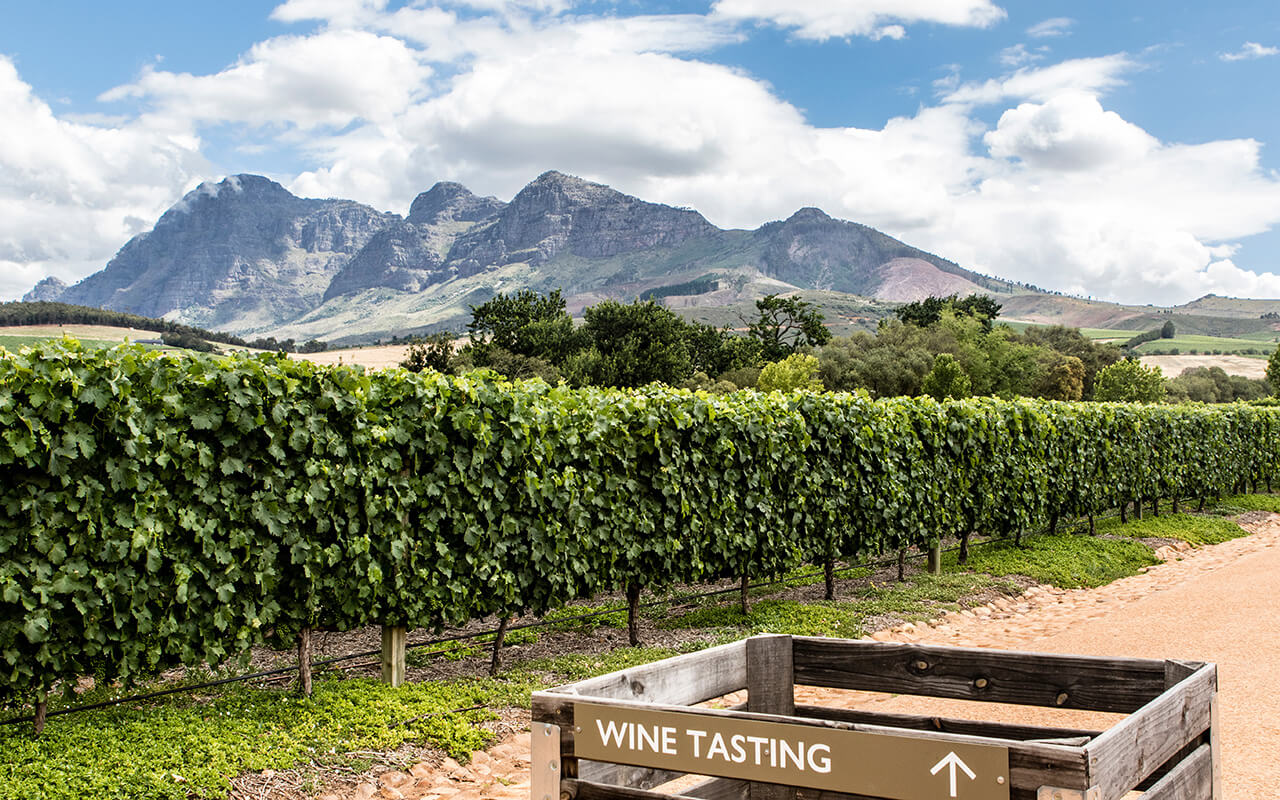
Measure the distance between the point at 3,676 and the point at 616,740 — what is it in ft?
17.1

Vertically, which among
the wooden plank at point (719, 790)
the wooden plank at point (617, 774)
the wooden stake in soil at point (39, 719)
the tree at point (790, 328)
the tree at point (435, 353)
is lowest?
the wooden stake in soil at point (39, 719)

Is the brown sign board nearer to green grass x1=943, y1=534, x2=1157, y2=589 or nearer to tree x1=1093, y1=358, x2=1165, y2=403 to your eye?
green grass x1=943, y1=534, x2=1157, y2=589

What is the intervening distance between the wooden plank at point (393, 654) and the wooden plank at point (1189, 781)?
249 inches

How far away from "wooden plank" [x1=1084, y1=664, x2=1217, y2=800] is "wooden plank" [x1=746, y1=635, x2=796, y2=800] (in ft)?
4.66

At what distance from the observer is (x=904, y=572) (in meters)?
15.1

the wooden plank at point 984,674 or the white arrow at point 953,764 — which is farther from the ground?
the white arrow at point 953,764

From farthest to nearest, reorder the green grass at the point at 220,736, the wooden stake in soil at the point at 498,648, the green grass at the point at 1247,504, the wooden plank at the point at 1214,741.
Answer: the green grass at the point at 1247,504 → the wooden stake in soil at the point at 498,648 → the green grass at the point at 220,736 → the wooden plank at the point at 1214,741

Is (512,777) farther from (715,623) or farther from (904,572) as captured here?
(904,572)

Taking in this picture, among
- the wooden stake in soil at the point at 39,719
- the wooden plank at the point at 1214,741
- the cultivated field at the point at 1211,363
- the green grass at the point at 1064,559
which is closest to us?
the wooden plank at the point at 1214,741

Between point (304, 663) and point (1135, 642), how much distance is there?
28.6 feet

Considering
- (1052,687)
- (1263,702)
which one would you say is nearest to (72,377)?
(1052,687)

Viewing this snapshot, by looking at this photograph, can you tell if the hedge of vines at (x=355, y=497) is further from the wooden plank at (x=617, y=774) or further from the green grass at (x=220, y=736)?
the wooden plank at (x=617, y=774)

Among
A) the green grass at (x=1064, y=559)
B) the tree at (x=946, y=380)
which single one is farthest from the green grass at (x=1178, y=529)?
the tree at (x=946, y=380)

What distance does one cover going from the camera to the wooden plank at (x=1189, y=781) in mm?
3160
